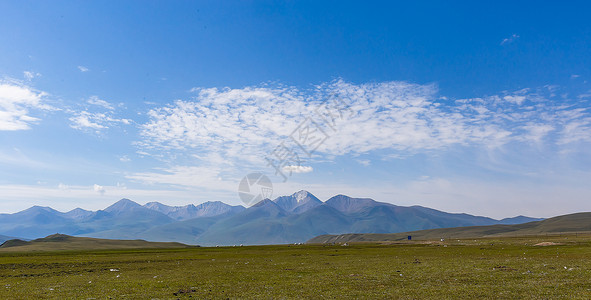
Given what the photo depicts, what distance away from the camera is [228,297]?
23406 mm

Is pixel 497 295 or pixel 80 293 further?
pixel 80 293

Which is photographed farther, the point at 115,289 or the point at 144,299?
the point at 115,289

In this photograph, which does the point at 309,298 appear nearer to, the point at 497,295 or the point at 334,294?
the point at 334,294

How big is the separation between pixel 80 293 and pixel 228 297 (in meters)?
12.6

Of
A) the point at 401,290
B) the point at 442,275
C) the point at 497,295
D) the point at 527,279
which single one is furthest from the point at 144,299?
the point at 527,279

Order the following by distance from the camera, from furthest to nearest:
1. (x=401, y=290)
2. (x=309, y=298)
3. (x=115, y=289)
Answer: (x=115, y=289), (x=401, y=290), (x=309, y=298)

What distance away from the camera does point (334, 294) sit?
2334 centimetres

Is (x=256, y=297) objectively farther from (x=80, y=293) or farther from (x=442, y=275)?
(x=442, y=275)

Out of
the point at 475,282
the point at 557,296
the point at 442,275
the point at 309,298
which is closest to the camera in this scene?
the point at 557,296

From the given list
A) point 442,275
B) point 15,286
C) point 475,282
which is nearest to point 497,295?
point 475,282

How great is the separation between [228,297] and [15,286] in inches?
940

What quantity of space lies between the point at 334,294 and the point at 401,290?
4730mm

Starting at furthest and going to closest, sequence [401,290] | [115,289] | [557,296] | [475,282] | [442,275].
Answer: [442,275] < [115,289] < [475,282] < [401,290] < [557,296]

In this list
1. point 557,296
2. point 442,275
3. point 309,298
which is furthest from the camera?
point 442,275
